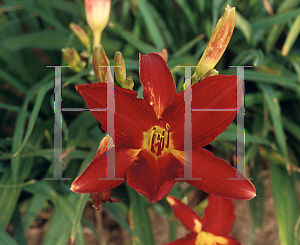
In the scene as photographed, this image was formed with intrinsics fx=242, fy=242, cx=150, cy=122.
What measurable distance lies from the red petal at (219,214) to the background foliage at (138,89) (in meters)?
0.13

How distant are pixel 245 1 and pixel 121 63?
2.63 feet

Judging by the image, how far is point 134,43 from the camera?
2.78 ft

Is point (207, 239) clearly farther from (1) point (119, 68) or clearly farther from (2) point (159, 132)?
(1) point (119, 68)

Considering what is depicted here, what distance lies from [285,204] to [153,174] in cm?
68

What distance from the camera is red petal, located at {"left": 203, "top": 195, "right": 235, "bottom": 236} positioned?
67 centimetres

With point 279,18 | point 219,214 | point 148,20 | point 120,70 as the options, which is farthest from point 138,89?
point 279,18

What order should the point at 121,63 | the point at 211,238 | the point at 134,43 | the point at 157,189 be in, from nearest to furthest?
1. the point at 157,189
2. the point at 121,63
3. the point at 211,238
4. the point at 134,43

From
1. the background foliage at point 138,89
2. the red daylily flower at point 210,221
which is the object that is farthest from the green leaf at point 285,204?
the red daylily flower at point 210,221

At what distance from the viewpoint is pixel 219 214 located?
67cm

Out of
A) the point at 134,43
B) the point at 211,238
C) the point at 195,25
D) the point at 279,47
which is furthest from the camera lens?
the point at 279,47

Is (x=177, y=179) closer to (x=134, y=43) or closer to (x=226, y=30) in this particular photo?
(x=226, y=30)

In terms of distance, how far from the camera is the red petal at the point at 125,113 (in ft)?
1.26

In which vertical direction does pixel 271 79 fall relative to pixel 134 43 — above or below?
below

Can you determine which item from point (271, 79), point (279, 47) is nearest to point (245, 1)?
point (279, 47)
